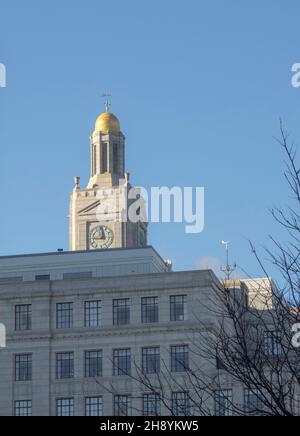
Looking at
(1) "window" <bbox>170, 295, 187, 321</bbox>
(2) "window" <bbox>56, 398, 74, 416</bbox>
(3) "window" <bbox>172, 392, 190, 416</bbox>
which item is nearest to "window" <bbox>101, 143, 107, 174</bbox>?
(1) "window" <bbox>170, 295, 187, 321</bbox>

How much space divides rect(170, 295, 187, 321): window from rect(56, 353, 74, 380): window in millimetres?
8552

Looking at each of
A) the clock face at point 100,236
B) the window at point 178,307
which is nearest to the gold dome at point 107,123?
the clock face at point 100,236

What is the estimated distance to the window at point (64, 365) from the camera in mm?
100938

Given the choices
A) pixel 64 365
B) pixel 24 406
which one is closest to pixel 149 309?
pixel 64 365

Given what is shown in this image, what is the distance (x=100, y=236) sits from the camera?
18112 centimetres

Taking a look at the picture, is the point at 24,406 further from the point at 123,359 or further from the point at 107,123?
the point at 107,123

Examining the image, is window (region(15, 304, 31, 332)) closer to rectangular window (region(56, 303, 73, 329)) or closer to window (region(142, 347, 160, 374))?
rectangular window (region(56, 303, 73, 329))

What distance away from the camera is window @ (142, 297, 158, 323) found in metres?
101

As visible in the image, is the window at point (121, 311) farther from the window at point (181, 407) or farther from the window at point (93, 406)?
the window at point (181, 407)

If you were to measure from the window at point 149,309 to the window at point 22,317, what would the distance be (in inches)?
360

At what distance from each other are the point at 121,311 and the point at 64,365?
609cm

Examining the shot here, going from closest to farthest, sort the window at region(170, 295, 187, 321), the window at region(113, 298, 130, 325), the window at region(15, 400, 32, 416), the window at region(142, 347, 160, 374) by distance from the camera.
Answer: the window at region(142, 347, 160, 374), the window at region(15, 400, 32, 416), the window at region(170, 295, 187, 321), the window at region(113, 298, 130, 325)

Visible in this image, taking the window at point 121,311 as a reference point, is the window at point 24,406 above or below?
below

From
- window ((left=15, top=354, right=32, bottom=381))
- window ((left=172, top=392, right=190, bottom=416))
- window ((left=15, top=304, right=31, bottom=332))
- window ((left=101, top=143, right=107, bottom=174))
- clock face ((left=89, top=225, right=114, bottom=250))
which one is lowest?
window ((left=172, top=392, right=190, bottom=416))
